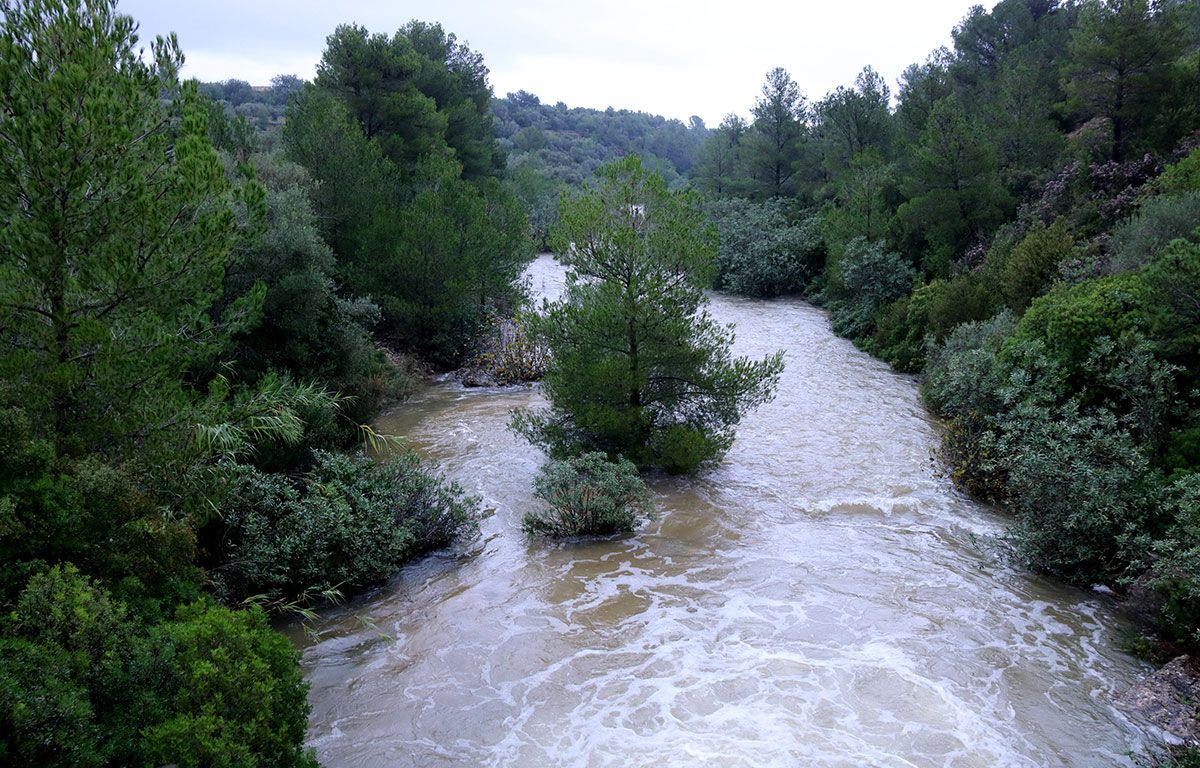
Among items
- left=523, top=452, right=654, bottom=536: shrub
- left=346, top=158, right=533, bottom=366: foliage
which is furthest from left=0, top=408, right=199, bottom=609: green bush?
left=346, top=158, right=533, bottom=366: foliage

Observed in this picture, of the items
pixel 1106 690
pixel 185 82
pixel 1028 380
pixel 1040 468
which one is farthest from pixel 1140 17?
pixel 185 82

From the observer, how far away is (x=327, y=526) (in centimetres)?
866

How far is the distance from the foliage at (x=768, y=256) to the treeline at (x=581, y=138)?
2841cm

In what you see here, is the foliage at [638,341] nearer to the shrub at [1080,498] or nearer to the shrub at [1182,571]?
the shrub at [1080,498]

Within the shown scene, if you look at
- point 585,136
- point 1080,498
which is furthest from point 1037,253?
point 585,136

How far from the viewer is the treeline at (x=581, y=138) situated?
77250 mm

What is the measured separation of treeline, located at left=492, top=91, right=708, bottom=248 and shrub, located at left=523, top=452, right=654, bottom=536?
52402 mm

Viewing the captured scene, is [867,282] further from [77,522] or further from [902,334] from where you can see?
[77,522]

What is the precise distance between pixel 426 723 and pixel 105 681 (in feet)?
8.85

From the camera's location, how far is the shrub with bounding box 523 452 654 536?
1041cm

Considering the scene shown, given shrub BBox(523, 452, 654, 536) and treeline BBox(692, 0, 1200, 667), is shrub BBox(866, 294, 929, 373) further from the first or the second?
shrub BBox(523, 452, 654, 536)

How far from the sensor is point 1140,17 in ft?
67.5

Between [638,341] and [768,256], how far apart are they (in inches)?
885

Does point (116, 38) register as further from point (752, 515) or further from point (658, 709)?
point (752, 515)
